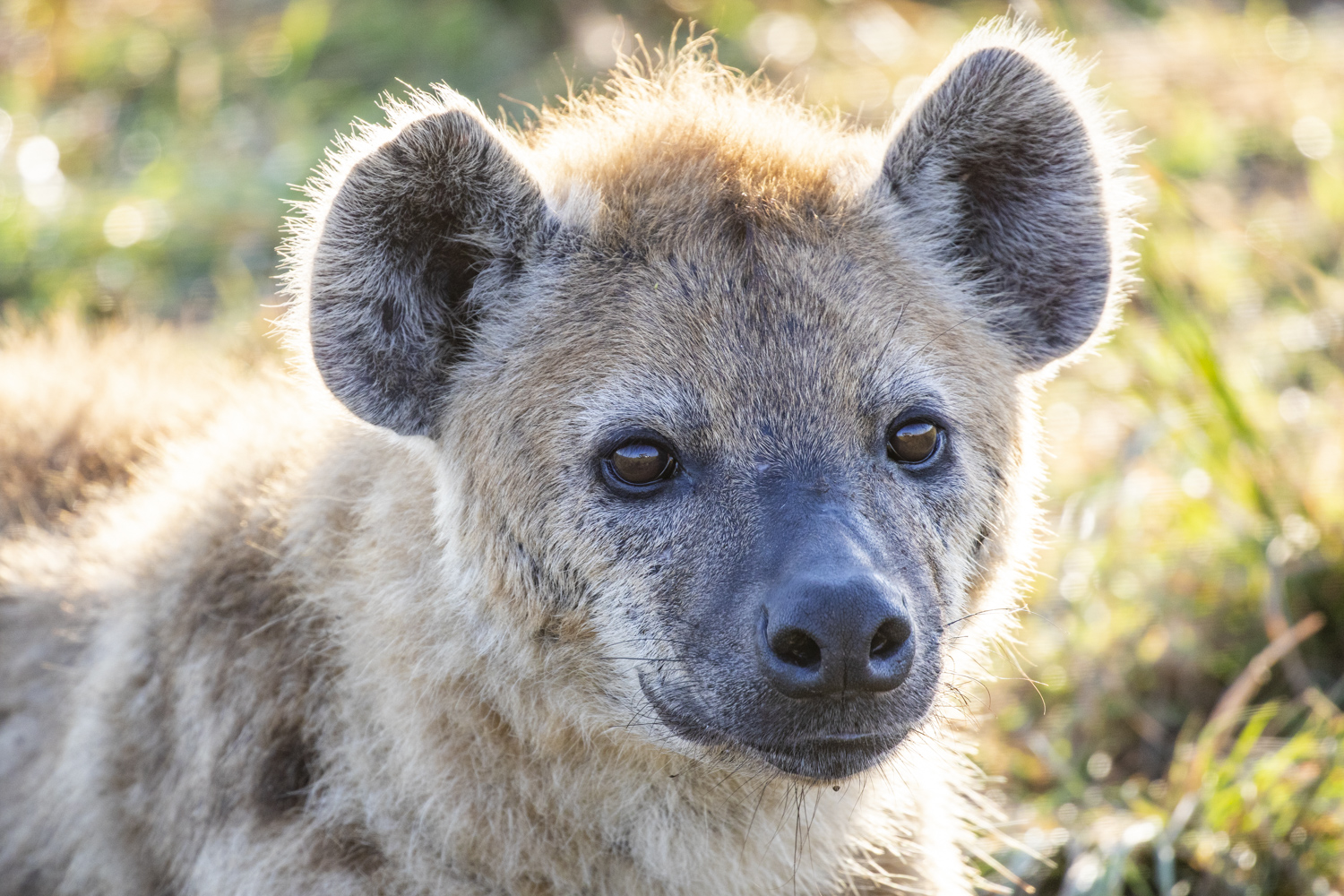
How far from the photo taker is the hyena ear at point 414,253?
2.87 m

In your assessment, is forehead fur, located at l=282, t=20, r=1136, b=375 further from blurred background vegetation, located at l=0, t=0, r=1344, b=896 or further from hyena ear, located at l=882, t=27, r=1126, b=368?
blurred background vegetation, located at l=0, t=0, r=1344, b=896

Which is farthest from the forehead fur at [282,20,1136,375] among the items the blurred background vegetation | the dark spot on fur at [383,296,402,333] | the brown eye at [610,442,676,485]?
the blurred background vegetation

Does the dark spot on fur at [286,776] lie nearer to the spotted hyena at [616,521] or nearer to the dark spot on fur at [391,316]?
the spotted hyena at [616,521]

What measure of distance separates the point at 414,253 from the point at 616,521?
71 cm

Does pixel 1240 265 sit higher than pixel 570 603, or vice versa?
pixel 570 603

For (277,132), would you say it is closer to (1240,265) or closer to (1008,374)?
(1240,265)

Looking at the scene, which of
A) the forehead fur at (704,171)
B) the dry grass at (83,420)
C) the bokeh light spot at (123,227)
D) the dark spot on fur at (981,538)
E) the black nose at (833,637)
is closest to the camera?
the black nose at (833,637)

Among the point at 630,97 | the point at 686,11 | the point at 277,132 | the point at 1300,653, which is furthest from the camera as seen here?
the point at 686,11

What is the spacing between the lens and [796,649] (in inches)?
101

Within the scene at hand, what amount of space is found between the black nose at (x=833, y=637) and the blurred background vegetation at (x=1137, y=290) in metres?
1.23

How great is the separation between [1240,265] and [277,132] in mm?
4692

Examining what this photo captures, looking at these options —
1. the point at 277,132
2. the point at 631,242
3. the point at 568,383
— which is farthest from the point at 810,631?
the point at 277,132

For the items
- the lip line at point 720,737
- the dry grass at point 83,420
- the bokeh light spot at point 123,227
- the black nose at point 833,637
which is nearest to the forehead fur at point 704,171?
the black nose at point 833,637

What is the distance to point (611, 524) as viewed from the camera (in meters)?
2.87
